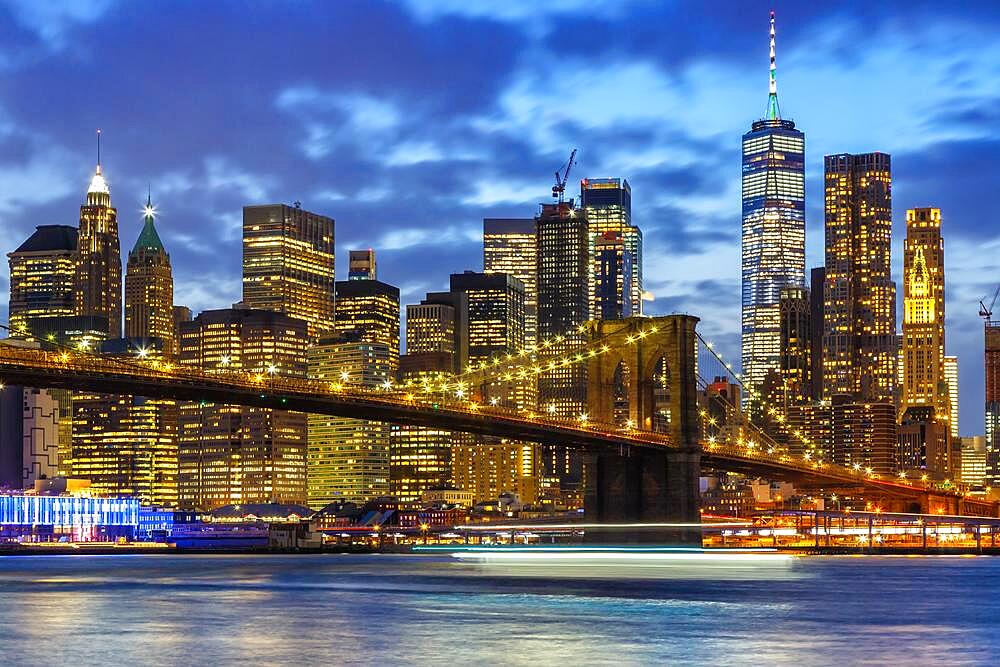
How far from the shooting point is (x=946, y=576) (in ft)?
231

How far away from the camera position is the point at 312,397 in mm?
88438

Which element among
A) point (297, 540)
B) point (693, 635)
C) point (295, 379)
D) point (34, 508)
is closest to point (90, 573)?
point (295, 379)

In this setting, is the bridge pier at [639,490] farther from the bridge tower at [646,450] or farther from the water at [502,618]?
the water at [502,618]

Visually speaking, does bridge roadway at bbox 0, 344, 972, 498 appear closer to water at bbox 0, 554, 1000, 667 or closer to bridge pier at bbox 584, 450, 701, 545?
bridge pier at bbox 584, 450, 701, 545

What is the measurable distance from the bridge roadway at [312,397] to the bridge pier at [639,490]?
4.37ft

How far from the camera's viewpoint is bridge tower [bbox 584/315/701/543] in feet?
330

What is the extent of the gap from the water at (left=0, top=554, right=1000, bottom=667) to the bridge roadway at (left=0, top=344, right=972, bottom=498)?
408 inches

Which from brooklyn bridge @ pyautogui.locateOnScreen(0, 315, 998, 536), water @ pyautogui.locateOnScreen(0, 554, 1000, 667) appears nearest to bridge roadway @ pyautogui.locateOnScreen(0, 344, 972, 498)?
brooklyn bridge @ pyautogui.locateOnScreen(0, 315, 998, 536)

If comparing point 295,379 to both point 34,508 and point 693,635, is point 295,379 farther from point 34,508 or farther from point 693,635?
point 34,508

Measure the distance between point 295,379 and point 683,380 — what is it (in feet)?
95.4

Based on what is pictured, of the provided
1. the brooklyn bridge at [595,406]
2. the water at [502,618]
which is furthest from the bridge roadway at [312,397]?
the water at [502,618]

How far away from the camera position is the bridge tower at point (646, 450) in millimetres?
100438

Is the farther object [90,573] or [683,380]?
[683,380]

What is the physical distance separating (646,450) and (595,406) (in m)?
10.8
